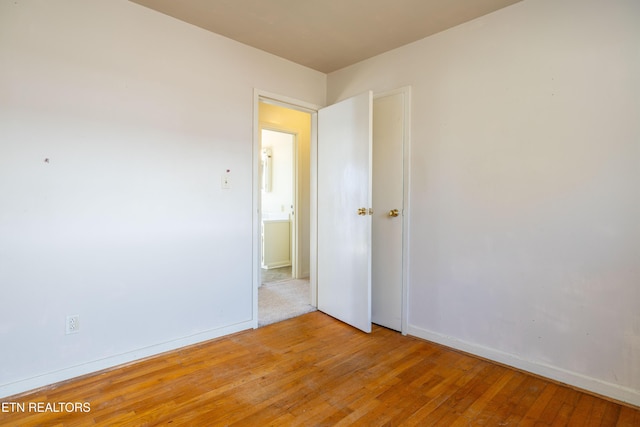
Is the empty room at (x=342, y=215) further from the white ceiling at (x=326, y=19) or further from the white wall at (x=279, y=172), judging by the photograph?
the white wall at (x=279, y=172)

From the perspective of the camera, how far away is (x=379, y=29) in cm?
247

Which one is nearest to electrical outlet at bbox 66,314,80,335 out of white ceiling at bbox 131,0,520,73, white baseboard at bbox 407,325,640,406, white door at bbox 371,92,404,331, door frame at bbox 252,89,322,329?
door frame at bbox 252,89,322,329

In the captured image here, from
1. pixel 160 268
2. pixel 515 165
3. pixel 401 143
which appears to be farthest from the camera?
pixel 401 143

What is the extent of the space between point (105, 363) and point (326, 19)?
282 cm

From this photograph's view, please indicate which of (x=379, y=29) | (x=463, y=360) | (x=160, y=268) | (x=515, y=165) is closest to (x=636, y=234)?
(x=515, y=165)

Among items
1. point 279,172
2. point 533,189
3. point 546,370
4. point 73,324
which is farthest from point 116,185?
point 279,172

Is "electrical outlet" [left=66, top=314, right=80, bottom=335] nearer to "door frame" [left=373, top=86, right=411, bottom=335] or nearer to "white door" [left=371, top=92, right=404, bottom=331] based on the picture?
"white door" [left=371, top=92, right=404, bottom=331]

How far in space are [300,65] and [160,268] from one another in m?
2.26

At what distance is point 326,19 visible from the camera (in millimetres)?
2342

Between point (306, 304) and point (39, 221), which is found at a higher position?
point (39, 221)

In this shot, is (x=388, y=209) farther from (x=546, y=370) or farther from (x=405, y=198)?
(x=546, y=370)

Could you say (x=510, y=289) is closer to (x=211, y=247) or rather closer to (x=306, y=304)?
(x=306, y=304)

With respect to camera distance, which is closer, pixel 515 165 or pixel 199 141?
pixel 515 165

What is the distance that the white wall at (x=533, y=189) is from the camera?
1821 mm
